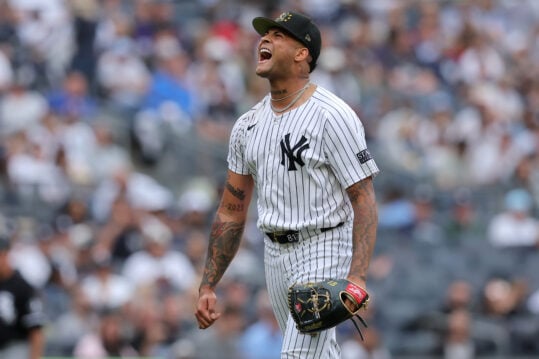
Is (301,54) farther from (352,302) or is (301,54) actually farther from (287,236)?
(352,302)

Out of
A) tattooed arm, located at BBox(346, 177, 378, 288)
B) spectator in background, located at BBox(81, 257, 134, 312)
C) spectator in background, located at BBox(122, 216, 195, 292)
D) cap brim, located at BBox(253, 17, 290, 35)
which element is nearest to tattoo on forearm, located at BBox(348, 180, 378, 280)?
tattooed arm, located at BBox(346, 177, 378, 288)

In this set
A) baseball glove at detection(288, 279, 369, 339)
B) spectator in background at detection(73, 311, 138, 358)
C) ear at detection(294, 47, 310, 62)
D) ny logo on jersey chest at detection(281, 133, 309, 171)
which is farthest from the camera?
spectator in background at detection(73, 311, 138, 358)

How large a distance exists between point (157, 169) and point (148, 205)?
1421 millimetres

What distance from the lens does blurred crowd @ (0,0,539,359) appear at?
11430mm

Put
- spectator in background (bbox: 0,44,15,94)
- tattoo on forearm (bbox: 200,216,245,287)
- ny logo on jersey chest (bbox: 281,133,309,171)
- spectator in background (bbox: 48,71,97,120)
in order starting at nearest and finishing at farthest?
1. ny logo on jersey chest (bbox: 281,133,309,171)
2. tattoo on forearm (bbox: 200,216,245,287)
3. spectator in background (bbox: 0,44,15,94)
4. spectator in background (bbox: 48,71,97,120)

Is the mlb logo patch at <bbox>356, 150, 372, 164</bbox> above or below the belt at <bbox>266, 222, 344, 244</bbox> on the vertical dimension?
above

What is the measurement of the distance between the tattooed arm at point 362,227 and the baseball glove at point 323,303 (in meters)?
0.10

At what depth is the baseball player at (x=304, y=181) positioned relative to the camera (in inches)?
227

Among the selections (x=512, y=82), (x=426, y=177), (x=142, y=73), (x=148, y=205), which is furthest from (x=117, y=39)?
(x=512, y=82)

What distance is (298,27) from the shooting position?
19.4 ft

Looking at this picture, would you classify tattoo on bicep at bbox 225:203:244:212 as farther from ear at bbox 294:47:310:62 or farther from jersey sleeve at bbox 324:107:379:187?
ear at bbox 294:47:310:62

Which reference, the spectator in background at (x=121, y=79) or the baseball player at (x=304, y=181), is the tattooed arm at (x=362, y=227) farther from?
the spectator in background at (x=121, y=79)

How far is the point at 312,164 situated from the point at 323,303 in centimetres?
68

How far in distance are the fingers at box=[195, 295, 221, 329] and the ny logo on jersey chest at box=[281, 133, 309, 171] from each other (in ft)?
2.53
